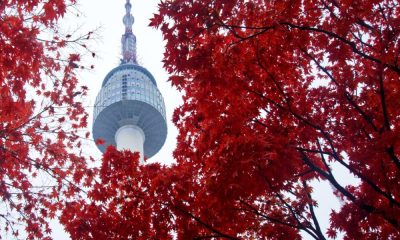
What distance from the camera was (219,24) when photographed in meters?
Result: 6.73

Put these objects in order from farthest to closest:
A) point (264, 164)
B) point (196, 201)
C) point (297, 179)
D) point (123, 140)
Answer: point (123, 140) → point (297, 179) → point (196, 201) → point (264, 164)

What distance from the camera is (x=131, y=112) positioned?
55.8 metres

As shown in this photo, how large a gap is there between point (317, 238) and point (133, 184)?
4.29 meters

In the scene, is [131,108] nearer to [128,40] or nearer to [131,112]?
[131,112]

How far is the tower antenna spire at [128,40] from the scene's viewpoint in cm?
6494

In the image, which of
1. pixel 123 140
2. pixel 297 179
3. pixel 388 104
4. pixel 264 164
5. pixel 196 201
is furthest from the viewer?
pixel 123 140

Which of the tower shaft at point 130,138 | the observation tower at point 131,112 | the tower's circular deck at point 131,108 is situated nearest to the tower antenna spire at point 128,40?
the observation tower at point 131,112

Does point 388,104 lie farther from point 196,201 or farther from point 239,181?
point 196,201

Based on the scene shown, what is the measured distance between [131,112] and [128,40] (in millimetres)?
18025

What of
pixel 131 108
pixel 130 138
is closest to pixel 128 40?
pixel 131 108

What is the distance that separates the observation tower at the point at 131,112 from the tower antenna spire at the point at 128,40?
2883mm

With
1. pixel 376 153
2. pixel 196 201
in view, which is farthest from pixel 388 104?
pixel 196 201

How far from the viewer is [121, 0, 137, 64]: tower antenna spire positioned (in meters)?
64.9

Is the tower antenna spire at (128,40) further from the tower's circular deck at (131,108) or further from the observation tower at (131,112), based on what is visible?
the tower's circular deck at (131,108)
